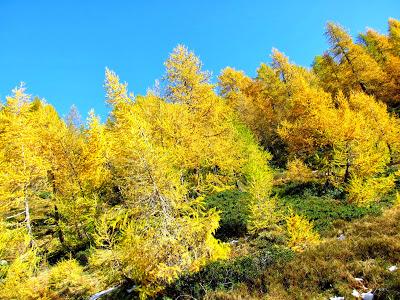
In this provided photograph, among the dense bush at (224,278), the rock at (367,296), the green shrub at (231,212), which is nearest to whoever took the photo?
the rock at (367,296)

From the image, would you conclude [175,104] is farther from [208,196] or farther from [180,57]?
[208,196]

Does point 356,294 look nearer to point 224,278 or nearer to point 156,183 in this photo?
point 224,278

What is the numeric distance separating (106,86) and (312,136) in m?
14.3

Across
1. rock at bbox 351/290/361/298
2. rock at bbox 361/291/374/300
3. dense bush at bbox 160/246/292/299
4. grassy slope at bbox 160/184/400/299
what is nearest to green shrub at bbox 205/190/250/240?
dense bush at bbox 160/246/292/299

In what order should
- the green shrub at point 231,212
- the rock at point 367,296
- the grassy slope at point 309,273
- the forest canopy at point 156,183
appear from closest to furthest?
the rock at point 367,296, the grassy slope at point 309,273, the forest canopy at point 156,183, the green shrub at point 231,212

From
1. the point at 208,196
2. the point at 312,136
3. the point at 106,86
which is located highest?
the point at 106,86

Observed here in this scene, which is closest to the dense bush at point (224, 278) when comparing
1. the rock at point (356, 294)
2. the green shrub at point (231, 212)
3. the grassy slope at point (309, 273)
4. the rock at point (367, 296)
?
the grassy slope at point (309, 273)

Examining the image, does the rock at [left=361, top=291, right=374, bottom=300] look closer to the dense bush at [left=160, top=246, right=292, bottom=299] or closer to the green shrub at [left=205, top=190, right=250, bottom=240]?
the dense bush at [left=160, top=246, right=292, bottom=299]

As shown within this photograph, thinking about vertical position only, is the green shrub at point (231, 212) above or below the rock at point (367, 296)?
above

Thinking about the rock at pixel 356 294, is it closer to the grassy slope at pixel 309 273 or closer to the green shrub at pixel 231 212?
the grassy slope at pixel 309 273

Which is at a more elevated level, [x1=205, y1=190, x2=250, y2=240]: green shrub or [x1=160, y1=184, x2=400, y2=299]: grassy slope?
[x1=205, y1=190, x2=250, y2=240]: green shrub

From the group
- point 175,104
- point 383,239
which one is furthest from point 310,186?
point 383,239

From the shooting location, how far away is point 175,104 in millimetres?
19391

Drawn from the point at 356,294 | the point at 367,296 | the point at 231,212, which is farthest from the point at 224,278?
the point at 231,212
